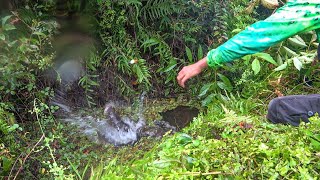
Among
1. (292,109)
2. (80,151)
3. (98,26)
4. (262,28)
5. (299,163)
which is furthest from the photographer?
(98,26)

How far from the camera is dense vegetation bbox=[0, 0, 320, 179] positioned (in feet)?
6.45

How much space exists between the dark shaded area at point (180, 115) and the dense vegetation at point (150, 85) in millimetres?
176

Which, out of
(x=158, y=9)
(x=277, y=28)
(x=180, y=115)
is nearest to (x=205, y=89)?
(x=180, y=115)

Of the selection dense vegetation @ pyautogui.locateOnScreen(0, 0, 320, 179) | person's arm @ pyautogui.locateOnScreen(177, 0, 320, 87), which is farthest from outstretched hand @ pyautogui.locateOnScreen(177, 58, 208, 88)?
dense vegetation @ pyautogui.locateOnScreen(0, 0, 320, 179)

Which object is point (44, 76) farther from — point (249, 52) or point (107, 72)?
point (249, 52)

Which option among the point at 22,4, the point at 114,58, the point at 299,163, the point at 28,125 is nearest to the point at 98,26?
the point at 114,58

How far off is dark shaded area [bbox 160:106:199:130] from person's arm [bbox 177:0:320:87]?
5.83ft

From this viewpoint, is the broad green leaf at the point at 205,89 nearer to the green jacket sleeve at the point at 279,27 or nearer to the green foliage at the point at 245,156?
the green foliage at the point at 245,156

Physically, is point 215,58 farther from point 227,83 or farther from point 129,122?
point 129,122

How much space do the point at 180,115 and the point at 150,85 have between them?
494mm

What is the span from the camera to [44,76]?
12.1 ft

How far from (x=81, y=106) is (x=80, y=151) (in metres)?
0.76

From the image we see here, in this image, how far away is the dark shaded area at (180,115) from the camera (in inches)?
152

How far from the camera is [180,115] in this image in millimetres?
3975
